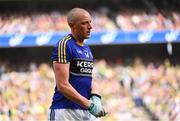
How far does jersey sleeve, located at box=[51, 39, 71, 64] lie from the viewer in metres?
4.49

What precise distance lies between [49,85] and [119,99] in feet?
6.48

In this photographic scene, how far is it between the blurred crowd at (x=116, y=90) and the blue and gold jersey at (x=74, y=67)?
9.53 metres

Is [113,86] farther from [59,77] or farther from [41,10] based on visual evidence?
[59,77]

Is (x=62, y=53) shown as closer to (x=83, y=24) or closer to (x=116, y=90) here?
(x=83, y=24)

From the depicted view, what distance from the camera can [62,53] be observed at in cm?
450

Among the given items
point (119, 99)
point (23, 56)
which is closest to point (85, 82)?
point (119, 99)

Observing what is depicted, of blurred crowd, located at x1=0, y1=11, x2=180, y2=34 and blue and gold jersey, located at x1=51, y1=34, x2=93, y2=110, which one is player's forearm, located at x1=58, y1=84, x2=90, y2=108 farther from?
blurred crowd, located at x1=0, y1=11, x2=180, y2=34

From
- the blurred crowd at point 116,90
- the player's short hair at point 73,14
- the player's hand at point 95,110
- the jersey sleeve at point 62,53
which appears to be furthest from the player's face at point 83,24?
the blurred crowd at point 116,90

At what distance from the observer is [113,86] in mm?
14992

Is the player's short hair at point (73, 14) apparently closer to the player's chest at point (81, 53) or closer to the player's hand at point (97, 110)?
the player's chest at point (81, 53)

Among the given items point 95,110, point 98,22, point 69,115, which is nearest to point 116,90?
point 98,22

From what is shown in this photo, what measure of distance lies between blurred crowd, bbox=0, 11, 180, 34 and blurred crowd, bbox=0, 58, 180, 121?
A: 1.06 meters

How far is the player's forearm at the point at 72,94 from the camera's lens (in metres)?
4.41

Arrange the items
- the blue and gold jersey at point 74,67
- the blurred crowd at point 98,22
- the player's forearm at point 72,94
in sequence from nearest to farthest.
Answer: the player's forearm at point 72,94 → the blue and gold jersey at point 74,67 → the blurred crowd at point 98,22
